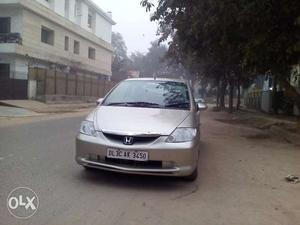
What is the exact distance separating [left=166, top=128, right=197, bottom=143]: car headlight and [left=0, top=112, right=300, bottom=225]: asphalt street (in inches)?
27.9

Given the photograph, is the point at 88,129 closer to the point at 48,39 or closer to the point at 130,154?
the point at 130,154

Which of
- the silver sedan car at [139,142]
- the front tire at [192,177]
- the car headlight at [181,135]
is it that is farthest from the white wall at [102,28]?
the car headlight at [181,135]

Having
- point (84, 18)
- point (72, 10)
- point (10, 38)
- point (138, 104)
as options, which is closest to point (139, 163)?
point (138, 104)

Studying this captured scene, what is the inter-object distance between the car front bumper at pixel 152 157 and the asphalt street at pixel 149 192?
0.29 metres

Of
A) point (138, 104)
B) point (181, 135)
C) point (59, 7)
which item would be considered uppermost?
point (59, 7)

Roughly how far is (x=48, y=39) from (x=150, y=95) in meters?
34.3

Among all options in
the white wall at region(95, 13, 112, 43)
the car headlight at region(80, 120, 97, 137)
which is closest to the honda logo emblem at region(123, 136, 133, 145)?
the car headlight at region(80, 120, 97, 137)

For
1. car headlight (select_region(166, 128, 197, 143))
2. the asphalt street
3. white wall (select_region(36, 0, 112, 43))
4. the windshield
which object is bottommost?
the asphalt street

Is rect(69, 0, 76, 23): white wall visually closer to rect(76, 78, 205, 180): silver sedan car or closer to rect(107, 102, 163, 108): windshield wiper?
rect(107, 102, 163, 108): windshield wiper

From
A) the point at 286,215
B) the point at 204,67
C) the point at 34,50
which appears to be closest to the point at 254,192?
the point at 286,215

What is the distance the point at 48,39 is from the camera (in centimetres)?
4084

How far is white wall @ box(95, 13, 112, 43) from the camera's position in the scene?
177ft

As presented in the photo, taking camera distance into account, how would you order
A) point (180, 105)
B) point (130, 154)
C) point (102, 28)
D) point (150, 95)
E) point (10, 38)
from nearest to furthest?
1. point (130, 154)
2. point (180, 105)
3. point (150, 95)
4. point (10, 38)
5. point (102, 28)

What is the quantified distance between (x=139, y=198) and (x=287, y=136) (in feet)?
32.9
